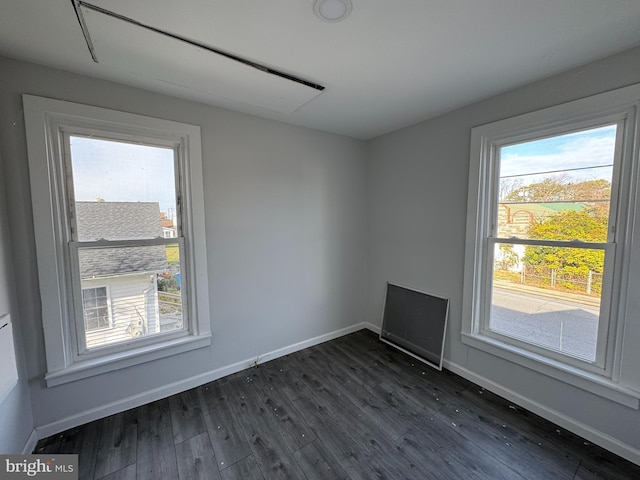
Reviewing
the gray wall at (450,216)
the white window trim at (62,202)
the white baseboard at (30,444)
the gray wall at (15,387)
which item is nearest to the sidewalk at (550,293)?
the gray wall at (450,216)

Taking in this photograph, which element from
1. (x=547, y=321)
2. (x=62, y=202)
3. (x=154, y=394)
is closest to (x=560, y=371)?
(x=547, y=321)

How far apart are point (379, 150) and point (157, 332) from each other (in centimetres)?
291

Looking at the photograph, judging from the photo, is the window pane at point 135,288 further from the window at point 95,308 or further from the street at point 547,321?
the street at point 547,321

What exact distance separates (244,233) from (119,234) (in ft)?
3.03

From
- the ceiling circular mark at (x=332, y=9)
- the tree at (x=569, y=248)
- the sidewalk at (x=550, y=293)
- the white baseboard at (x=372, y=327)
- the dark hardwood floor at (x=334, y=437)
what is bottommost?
the dark hardwood floor at (x=334, y=437)

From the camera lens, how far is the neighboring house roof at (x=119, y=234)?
1.77 meters

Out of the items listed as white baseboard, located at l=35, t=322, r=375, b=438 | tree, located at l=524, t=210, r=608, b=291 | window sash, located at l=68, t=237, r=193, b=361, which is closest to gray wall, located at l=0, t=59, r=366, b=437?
white baseboard, located at l=35, t=322, r=375, b=438

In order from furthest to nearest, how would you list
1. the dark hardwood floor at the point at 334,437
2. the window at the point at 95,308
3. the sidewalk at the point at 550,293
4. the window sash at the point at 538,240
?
the window at the point at 95,308
the sidewalk at the point at 550,293
the window sash at the point at 538,240
the dark hardwood floor at the point at 334,437

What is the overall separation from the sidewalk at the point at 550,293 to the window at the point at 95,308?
10.1 feet

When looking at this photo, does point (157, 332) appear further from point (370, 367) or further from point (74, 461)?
point (370, 367)

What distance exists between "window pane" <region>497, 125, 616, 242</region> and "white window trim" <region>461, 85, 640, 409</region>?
81 millimetres

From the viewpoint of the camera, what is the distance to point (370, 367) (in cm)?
246

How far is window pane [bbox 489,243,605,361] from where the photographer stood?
5.49 feet

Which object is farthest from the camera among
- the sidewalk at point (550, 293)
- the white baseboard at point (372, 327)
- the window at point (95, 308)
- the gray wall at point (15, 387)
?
the white baseboard at point (372, 327)
